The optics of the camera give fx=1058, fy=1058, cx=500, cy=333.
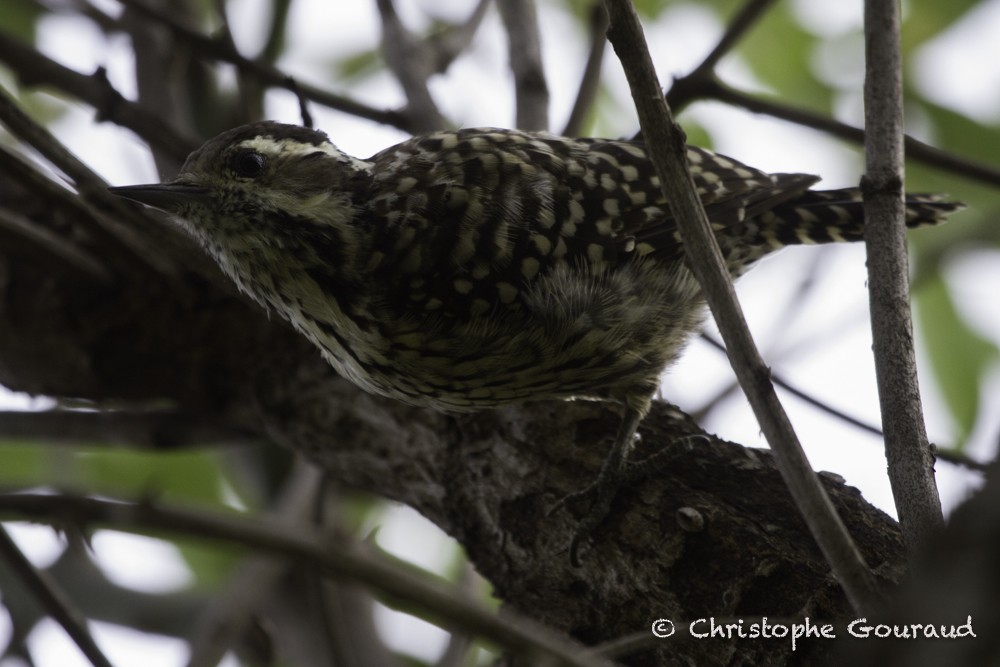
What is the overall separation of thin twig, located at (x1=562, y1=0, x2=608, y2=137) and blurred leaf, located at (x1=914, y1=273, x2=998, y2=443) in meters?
1.39

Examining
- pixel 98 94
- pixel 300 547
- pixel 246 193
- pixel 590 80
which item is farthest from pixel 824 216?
pixel 300 547

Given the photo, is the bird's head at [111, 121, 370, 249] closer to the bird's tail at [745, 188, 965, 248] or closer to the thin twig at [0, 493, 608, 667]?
the bird's tail at [745, 188, 965, 248]

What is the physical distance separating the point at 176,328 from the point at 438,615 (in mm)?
2027

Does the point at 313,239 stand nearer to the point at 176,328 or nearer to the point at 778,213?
the point at 176,328

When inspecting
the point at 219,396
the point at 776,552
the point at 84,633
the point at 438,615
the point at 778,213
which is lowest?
the point at 438,615

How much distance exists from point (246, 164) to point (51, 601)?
3.93ft

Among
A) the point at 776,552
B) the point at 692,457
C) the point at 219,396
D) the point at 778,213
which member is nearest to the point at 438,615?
the point at 776,552

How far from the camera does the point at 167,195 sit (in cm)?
252

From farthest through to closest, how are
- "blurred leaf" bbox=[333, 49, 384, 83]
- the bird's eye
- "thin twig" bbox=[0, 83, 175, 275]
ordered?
"blurred leaf" bbox=[333, 49, 384, 83]
the bird's eye
"thin twig" bbox=[0, 83, 175, 275]

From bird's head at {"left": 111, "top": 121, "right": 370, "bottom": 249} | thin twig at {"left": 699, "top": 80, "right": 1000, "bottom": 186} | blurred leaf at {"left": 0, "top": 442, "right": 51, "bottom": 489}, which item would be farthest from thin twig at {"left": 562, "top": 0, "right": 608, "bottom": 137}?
blurred leaf at {"left": 0, "top": 442, "right": 51, "bottom": 489}

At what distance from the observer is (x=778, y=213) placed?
10.1ft

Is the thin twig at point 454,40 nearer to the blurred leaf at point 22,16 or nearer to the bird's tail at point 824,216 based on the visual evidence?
the bird's tail at point 824,216

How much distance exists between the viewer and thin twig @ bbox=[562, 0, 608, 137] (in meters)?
3.29

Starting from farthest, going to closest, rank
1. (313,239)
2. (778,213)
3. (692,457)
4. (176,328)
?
(778,213)
(176,328)
(313,239)
(692,457)
